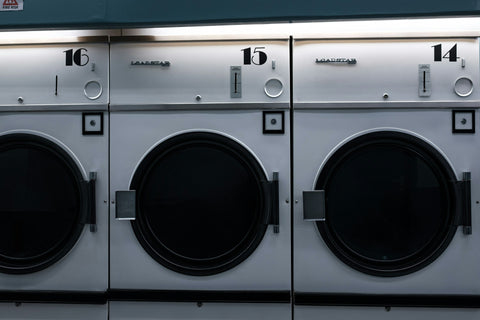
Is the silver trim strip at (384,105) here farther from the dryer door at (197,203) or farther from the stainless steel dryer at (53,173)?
the stainless steel dryer at (53,173)

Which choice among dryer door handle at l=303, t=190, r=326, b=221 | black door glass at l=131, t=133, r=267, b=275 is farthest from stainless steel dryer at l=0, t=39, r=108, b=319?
dryer door handle at l=303, t=190, r=326, b=221

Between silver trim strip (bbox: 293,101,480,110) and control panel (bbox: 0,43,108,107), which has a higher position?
control panel (bbox: 0,43,108,107)

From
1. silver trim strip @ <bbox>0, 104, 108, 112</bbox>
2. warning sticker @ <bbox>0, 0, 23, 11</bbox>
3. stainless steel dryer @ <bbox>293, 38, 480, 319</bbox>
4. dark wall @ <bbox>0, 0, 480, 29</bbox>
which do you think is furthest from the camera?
silver trim strip @ <bbox>0, 104, 108, 112</bbox>

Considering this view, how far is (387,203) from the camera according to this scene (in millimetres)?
2469

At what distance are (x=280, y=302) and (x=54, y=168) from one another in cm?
158

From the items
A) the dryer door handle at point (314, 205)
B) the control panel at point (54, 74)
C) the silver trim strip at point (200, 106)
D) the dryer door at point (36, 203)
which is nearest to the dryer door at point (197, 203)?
the silver trim strip at point (200, 106)

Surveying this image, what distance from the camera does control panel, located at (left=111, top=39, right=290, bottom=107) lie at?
2.49 m

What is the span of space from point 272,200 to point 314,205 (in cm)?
24

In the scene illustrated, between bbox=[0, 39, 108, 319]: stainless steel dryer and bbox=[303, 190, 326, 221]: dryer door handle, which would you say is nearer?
bbox=[303, 190, 326, 221]: dryer door handle

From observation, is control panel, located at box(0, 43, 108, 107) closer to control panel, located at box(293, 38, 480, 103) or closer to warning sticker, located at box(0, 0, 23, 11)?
warning sticker, located at box(0, 0, 23, 11)

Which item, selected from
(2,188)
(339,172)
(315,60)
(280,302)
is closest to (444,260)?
(339,172)

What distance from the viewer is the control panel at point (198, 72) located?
8.16 feet

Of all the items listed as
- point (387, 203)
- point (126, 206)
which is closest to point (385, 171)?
point (387, 203)

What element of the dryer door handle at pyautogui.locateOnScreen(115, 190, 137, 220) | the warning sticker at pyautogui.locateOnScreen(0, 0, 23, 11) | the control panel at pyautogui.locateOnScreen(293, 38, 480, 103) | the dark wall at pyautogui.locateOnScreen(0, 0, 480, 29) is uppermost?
the warning sticker at pyautogui.locateOnScreen(0, 0, 23, 11)
